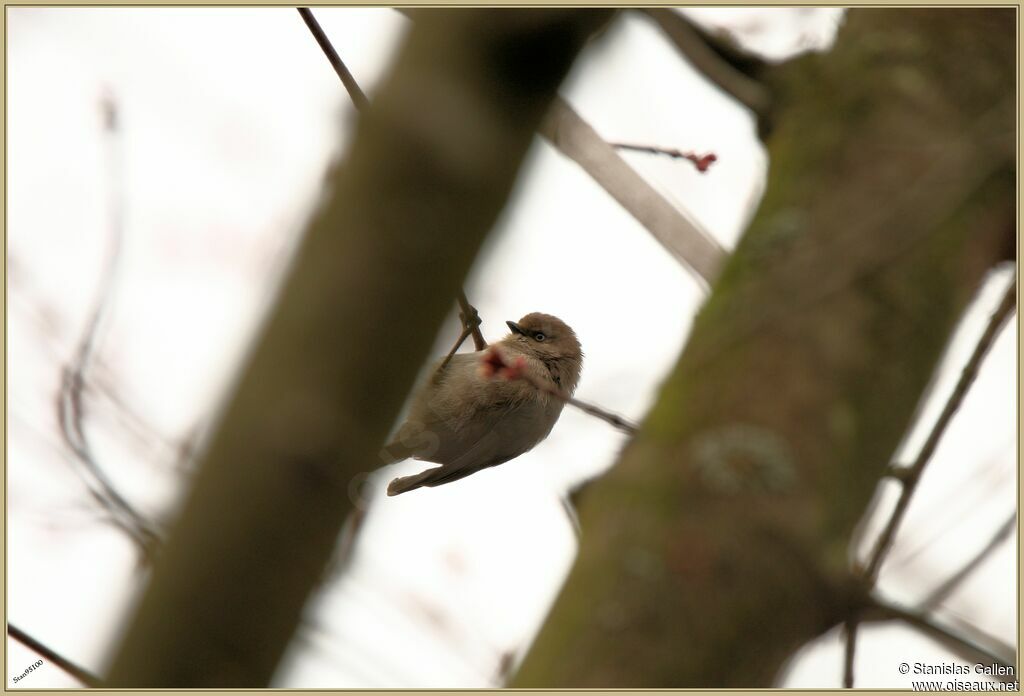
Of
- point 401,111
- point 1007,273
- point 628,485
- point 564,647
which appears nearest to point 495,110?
point 401,111

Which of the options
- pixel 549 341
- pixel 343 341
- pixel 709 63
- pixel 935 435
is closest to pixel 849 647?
pixel 935 435

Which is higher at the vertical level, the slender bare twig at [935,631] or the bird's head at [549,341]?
the slender bare twig at [935,631]

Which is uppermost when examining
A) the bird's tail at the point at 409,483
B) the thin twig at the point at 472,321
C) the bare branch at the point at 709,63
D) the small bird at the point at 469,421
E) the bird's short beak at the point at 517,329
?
the bare branch at the point at 709,63

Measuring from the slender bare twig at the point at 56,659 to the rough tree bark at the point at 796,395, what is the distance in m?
0.83

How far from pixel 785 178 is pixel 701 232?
387 mm

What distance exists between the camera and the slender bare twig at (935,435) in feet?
5.00

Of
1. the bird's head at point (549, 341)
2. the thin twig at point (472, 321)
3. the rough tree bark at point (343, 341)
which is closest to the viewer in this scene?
the rough tree bark at point (343, 341)

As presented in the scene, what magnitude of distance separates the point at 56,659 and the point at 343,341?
1.07 meters

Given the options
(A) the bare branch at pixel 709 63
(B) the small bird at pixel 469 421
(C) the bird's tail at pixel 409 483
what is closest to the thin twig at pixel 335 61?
(A) the bare branch at pixel 709 63

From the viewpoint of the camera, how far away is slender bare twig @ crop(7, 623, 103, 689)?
1.61 meters

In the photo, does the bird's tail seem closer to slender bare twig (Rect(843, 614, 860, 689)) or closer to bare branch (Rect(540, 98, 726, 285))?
bare branch (Rect(540, 98, 726, 285))

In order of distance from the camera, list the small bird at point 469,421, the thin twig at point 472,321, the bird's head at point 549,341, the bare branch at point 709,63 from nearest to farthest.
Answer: the thin twig at point 472,321, the bare branch at point 709,63, the small bird at point 469,421, the bird's head at point 549,341

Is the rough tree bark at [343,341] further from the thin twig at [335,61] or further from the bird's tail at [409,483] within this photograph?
the bird's tail at [409,483]

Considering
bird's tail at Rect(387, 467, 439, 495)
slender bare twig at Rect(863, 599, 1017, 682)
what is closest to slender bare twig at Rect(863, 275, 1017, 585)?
slender bare twig at Rect(863, 599, 1017, 682)
